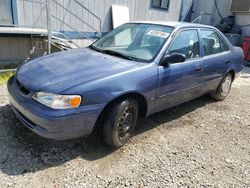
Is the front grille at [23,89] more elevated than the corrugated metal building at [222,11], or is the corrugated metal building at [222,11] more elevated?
the corrugated metal building at [222,11]

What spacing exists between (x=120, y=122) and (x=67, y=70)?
0.89 meters

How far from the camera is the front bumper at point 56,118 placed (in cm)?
236

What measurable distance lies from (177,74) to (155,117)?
3.04 feet

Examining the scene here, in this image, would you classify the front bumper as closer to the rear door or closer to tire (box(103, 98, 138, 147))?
tire (box(103, 98, 138, 147))

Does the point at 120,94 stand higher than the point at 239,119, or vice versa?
the point at 120,94

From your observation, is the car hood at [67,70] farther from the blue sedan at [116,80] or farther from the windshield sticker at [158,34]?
the windshield sticker at [158,34]

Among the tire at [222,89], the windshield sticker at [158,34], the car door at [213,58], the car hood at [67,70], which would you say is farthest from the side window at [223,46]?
the car hood at [67,70]

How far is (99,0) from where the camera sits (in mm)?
7414

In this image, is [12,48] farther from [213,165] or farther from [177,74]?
[213,165]

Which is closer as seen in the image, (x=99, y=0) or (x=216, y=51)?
(x=216, y=51)

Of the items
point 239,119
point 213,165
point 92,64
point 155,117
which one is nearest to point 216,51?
point 239,119

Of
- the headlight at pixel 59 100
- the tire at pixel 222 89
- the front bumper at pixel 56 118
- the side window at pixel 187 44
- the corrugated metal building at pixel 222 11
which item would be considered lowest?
the tire at pixel 222 89

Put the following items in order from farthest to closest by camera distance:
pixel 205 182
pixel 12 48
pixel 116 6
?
pixel 116 6
pixel 12 48
pixel 205 182

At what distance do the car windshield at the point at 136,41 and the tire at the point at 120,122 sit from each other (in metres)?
0.70
